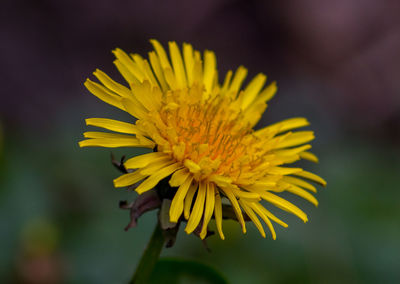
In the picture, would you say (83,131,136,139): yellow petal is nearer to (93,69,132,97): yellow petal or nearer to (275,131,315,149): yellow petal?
(93,69,132,97): yellow petal

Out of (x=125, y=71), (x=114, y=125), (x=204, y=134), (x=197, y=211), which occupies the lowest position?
(x=197, y=211)

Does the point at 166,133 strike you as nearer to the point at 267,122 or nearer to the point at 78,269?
the point at 78,269

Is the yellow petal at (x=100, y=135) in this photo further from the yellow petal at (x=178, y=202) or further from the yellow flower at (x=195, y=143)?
the yellow petal at (x=178, y=202)

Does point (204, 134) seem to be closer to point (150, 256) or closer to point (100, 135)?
point (100, 135)

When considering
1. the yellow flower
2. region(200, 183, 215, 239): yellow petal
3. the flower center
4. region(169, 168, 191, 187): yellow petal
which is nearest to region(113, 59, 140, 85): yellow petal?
the yellow flower

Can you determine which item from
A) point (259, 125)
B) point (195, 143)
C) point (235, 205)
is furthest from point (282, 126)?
point (259, 125)

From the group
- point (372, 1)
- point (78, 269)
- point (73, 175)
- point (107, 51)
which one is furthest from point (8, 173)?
point (372, 1)
